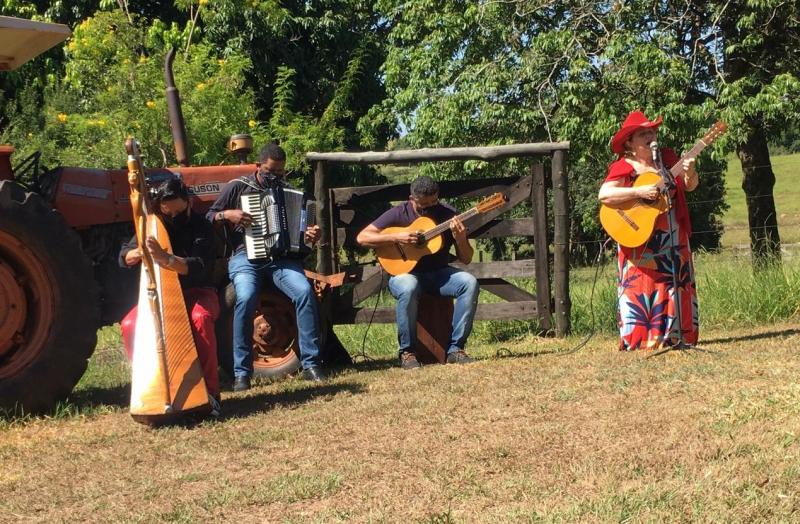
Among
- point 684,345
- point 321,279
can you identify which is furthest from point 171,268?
point 684,345

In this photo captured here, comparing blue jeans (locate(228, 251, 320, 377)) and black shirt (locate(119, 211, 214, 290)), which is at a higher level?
black shirt (locate(119, 211, 214, 290))

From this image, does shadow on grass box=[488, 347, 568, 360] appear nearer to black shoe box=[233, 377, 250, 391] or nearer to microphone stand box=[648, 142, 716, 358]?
microphone stand box=[648, 142, 716, 358]

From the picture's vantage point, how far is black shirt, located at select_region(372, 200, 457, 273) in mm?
7543

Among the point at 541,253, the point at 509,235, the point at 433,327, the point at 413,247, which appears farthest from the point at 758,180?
the point at 413,247

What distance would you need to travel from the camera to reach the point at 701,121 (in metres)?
13.1

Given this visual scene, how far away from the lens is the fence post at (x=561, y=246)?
8.38 meters

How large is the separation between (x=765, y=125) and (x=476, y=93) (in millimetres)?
4105

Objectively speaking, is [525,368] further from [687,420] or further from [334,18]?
[334,18]

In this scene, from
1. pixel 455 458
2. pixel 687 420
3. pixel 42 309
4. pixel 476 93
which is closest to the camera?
pixel 455 458

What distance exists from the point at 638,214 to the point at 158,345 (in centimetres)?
340

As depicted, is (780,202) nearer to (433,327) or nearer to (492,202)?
(492,202)

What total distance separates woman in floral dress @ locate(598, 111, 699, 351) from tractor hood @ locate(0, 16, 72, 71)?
3.75 meters

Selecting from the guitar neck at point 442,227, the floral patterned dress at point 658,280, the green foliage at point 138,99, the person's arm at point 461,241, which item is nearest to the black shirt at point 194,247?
the guitar neck at point 442,227

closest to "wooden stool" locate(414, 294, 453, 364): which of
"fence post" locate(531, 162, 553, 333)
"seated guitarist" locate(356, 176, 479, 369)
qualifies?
"seated guitarist" locate(356, 176, 479, 369)
